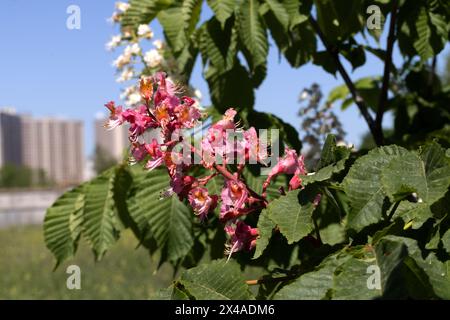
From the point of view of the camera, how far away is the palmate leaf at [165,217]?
1.76m

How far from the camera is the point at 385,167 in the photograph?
3.44 feet

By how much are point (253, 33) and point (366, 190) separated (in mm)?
801

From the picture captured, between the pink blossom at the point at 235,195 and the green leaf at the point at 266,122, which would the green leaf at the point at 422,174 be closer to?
the pink blossom at the point at 235,195

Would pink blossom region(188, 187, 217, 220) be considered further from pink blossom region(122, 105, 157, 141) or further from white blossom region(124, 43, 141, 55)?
white blossom region(124, 43, 141, 55)

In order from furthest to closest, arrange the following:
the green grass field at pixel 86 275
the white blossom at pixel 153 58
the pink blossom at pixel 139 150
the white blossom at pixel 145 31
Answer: the green grass field at pixel 86 275 → the white blossom at pixel 153 58 → the white blossom at pixel 145 31 → the pink blossom at pixel 139 150

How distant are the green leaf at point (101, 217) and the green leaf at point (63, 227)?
0.04 m

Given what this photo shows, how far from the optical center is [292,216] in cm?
113

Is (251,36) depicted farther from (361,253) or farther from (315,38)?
(361,253)

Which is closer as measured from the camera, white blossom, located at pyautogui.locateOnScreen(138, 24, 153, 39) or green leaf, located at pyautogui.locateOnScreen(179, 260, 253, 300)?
green leaf, located at pyautogui.locateOnScreen(179, 260, 253, 300)

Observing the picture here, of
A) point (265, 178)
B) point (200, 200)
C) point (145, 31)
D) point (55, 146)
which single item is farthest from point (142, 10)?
point (55, 146)

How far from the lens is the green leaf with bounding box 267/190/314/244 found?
111 cm

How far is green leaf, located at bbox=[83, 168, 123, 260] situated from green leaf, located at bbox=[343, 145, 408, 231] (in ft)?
3.27

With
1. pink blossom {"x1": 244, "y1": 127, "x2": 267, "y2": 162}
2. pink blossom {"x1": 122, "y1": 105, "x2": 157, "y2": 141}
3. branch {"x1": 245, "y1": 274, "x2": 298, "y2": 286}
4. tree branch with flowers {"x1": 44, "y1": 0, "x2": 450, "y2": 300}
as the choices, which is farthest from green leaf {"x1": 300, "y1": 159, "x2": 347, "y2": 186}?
pink blossom {"x1": 122, "y1": 105, "x2": 157, "y2": 141}

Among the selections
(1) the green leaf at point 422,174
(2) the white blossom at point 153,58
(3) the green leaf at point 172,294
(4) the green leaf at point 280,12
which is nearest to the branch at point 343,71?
(4) the green leaf at point 280,12
